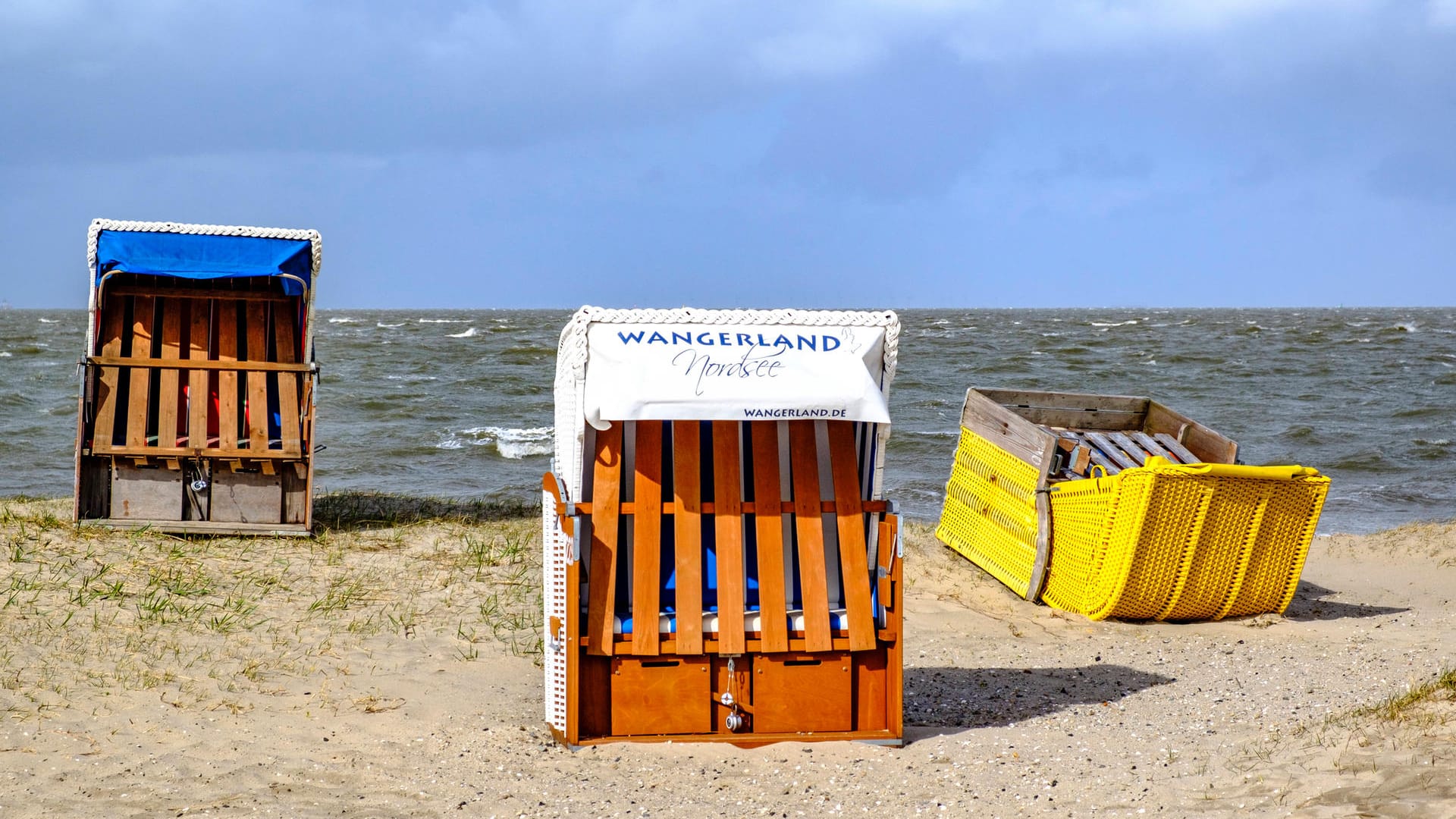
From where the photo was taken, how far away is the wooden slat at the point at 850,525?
5.51m

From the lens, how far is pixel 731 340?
17.2 feet

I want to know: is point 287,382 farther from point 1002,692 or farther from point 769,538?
point 1002,692

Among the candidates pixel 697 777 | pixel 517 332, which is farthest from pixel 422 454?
pixel 517 332

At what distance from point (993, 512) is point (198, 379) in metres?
6.41

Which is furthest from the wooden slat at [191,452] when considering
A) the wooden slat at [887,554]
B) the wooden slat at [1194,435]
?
the wooden slat at [1194,435]

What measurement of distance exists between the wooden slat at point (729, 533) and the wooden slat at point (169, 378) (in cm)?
610

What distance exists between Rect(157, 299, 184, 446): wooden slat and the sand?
92 cm

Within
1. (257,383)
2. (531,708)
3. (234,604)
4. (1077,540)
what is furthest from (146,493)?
(1077,540)

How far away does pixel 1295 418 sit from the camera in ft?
73.1

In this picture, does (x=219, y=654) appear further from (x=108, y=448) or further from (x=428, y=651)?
(x=108, y=448)

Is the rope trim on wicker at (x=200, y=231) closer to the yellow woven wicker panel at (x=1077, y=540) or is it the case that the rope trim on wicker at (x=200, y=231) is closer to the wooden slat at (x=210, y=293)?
the wooden slat at (x=210, y=293)

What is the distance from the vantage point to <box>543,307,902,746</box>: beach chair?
537 cm

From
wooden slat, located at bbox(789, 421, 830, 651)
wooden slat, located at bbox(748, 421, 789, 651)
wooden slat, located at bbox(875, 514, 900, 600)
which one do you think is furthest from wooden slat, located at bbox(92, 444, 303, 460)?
wooden slat, located at bbox(875, 514, 900, 600)

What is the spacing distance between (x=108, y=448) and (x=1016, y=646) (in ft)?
23.1
